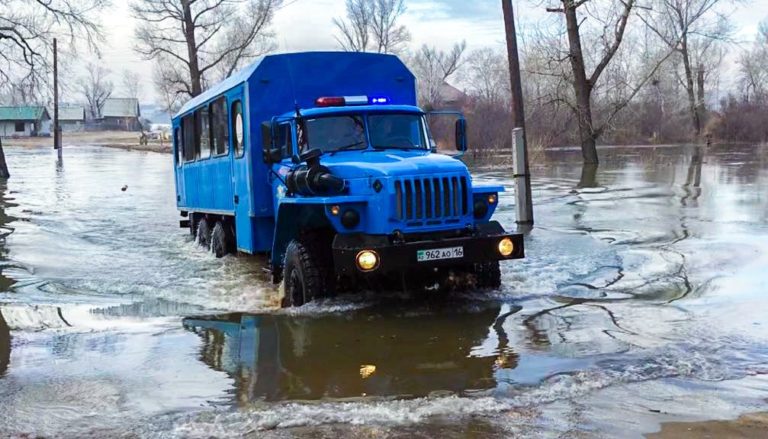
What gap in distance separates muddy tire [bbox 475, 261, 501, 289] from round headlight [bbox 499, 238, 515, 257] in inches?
28.1

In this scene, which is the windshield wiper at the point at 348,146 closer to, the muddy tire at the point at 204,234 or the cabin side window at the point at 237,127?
the cabin side window at the point at 237,127

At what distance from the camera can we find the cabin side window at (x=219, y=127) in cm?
1113

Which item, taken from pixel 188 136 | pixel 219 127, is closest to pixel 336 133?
pixel 219 127

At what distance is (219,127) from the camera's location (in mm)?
11633

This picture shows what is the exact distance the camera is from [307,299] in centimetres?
817

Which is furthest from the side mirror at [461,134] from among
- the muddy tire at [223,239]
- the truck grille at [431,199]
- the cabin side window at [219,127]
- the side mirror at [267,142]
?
the muddy tire at [223,239]

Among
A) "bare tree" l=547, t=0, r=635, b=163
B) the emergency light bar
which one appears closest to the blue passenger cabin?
the emergency light bar

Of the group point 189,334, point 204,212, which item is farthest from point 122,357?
point 204,212

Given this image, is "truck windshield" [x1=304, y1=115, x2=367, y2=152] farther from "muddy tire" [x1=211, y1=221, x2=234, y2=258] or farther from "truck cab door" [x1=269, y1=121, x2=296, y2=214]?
"muddy tire" [x1=211, y1=221, x2=234, y2=258]

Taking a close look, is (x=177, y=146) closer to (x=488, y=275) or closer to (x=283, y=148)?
(x=283, y=148)

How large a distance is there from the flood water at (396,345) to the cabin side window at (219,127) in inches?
74.1

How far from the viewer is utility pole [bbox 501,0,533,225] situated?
13727mm

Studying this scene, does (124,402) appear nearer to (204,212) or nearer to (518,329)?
(518,329)

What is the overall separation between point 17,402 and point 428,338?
11.4 ft
